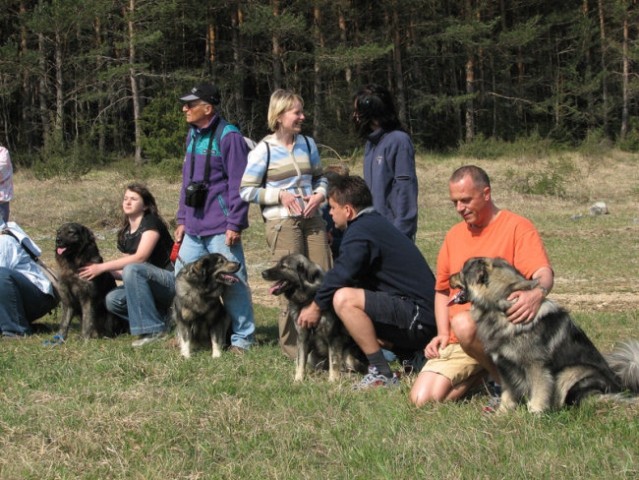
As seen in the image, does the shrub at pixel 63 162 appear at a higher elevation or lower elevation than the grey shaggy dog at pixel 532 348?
higher

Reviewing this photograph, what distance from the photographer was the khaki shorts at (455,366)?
4.64 metres

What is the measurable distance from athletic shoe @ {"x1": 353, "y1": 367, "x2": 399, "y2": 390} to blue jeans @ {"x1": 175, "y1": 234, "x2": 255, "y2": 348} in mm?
1801

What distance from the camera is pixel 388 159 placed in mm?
5977

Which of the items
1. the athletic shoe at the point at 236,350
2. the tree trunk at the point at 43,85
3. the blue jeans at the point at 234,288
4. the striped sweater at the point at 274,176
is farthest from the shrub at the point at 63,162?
the striped sweater at the point at 274,176

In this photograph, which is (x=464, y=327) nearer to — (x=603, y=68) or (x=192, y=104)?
(x=192, y=104)

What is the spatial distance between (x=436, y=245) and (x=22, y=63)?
21.7 metres

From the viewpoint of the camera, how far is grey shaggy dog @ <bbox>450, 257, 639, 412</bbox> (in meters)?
4.12

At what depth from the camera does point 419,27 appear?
3669 cm

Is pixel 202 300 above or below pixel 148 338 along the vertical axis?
above

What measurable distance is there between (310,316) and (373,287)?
47 centimetres

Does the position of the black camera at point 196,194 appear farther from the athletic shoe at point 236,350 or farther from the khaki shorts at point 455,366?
the khaki shorts at point 455,366

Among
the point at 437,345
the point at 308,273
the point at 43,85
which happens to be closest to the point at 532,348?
the point at 437,345

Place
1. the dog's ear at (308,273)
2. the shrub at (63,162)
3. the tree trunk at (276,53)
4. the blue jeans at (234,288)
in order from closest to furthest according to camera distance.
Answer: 1. the dog's ear at (308,273)
2. the blue jeans at (234,288)
3. the shrub at (63,162)
4. the tree trunk at (276,53)

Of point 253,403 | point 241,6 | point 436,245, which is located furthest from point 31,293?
point 241,6
